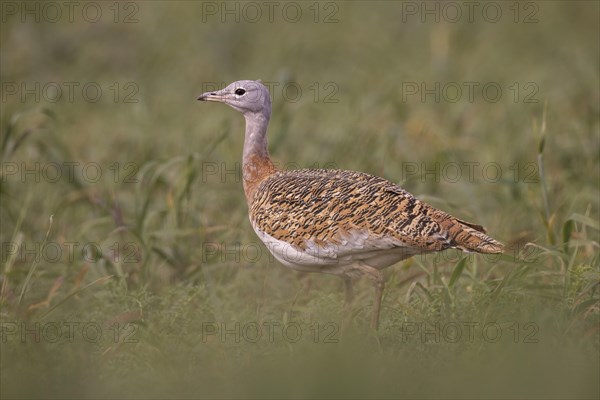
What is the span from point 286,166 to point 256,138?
198cm

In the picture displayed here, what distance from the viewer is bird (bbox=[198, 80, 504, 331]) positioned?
555 cm

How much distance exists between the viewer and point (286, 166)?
862 centimetres

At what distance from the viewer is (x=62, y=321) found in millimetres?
6273

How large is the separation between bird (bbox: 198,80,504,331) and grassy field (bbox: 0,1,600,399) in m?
0.31

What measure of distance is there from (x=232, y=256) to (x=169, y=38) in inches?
267

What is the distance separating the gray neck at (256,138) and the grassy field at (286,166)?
0.73 m

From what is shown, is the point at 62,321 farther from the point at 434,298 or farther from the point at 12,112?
the point at 12,112

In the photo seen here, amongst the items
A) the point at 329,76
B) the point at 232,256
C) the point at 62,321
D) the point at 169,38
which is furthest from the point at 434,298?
the point at 169,38

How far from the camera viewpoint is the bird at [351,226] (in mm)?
5547
